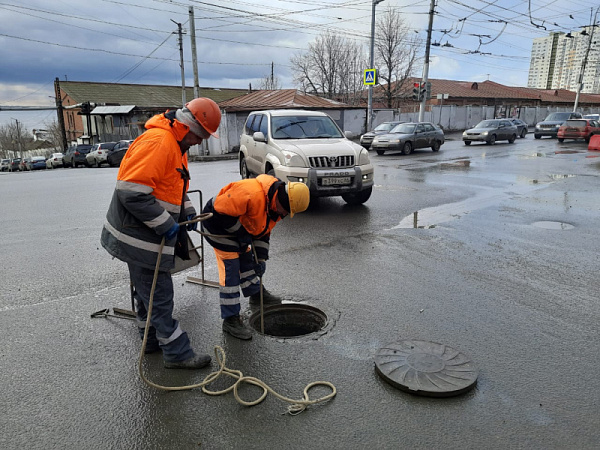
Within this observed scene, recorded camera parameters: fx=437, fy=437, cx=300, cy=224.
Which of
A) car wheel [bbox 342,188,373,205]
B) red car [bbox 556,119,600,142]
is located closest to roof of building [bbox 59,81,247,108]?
red car [bbox 556,119,600,142]

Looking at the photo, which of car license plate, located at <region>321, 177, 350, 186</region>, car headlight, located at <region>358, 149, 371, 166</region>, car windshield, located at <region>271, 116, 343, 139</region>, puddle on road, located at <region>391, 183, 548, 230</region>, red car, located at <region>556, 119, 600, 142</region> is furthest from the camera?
red car, located at <region>556, 119, 600, 142</region>

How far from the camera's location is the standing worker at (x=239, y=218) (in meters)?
3.54

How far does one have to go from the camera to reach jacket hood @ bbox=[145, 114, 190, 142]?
3049 millimetres

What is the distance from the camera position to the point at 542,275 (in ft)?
16.8

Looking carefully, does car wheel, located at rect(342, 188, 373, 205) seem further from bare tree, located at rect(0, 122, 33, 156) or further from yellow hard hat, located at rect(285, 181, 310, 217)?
bare tree, located at rect(0, 122, 33, 156)

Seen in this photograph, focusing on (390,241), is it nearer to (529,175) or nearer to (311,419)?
(311,419)

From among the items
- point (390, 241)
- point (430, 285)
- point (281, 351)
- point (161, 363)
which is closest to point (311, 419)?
point (281, 351)

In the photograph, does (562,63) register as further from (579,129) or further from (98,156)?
(98,156)

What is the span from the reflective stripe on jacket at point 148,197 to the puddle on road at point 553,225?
6455 mm

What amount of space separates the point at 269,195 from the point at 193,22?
2207 centimetres

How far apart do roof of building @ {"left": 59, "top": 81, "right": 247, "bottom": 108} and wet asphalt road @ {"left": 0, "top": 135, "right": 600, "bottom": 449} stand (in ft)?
140

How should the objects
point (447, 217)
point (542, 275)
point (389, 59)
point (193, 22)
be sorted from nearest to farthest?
1. point (542, 275)
2. point (447, 217)
3. point (193, 22)
4. point (389, 59)

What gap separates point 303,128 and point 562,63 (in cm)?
6906

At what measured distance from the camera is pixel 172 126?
10.1 feet
